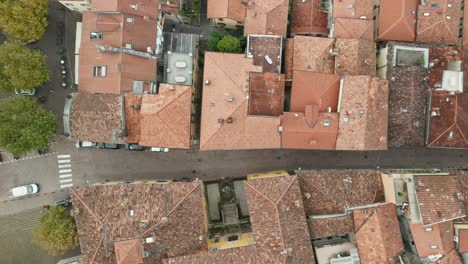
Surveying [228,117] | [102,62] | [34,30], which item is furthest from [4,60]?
[228,117]

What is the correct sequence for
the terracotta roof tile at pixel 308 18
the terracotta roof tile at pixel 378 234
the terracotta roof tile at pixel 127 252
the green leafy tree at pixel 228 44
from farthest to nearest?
1. the terracotta roof tile at pixel 308 18
2. the green leafy tree at pixel 228 44
3. the terracotta roof tile at pixel 378 234
4. the terracotta roof tile at pixel 127 252

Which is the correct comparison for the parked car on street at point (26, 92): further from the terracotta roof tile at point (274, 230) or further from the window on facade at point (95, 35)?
the terracotta roof tile at point (274, 230)

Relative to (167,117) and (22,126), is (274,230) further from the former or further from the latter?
(22,126)

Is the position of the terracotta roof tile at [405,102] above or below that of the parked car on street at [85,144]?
above

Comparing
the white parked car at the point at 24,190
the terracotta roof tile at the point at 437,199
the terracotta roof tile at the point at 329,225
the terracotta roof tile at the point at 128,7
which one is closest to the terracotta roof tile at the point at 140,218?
the white parked car at the point at 24,190

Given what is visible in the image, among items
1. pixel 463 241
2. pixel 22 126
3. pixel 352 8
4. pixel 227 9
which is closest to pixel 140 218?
pixel 22 126

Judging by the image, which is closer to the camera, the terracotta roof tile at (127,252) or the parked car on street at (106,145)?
the terracotta roof tile at (127,252)

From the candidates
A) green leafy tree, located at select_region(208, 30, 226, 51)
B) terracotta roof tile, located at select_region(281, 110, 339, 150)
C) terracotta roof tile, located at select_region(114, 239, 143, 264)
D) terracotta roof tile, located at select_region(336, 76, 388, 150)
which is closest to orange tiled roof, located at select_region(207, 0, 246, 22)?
green leafy tree, located at select_region(208, 30, 226, 51)
